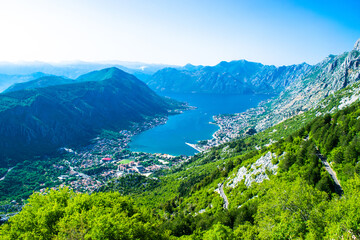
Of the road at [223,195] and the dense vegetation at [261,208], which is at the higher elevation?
the dense vegetation at [261,208]

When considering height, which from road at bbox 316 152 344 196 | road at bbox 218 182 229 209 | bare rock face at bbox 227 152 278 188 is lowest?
road at bbox 218 182 229 209

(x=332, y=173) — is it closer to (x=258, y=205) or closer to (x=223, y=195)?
(x=258, y=205)

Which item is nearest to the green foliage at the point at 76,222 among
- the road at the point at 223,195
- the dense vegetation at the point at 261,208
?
the dense vegetation at the point at 261,208

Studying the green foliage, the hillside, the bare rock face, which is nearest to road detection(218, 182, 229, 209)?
the hillside

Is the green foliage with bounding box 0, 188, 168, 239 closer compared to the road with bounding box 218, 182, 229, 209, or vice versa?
the green foliage with bounding box 0, 188, 168, 239

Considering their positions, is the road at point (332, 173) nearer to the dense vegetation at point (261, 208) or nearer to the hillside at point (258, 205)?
the hillside at point (258, 205)

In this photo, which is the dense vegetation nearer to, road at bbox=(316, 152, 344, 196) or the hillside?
the hillside

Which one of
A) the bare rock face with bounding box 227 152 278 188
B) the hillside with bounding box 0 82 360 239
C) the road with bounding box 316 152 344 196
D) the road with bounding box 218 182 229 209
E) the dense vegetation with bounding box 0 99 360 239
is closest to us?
the dense vegetation with bounding box 0 99 360 239

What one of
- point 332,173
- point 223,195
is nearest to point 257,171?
point 223,195

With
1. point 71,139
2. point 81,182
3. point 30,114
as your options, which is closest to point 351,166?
point 81,182

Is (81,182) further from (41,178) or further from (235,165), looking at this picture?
(235,165)

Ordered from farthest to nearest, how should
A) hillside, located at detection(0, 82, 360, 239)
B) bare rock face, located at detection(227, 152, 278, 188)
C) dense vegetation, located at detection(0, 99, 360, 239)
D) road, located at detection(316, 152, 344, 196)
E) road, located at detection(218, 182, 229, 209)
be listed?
bare rock face, located at detection(227, 152, 278, 188), road, located at detection(218, 182, 229, 209), road, located at detection(316, 152, 344, 196), hillside, located at detection(0, 82, 360, 239), dense vegetation, located at detection(0, 99, 360, 239)
